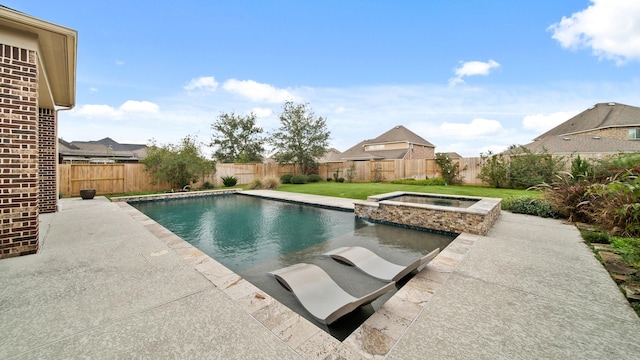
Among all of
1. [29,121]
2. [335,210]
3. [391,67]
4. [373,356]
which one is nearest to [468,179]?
[391,67]

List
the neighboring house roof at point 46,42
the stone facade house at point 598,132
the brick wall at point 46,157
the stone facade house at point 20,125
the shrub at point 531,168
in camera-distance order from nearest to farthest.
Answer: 1. the neighboring house roof at point 46,42
2. the stone facade house at point 20,125
3. the brick wall at point 46,157
4. the shrub at point 531,168
5. the stone facade house at point 598,132

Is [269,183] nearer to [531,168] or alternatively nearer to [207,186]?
[207,186]

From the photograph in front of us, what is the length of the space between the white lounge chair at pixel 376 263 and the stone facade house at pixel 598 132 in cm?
1609

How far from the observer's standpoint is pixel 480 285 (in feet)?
9.15

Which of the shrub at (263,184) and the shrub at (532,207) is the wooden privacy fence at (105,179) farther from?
the shrub at (532,207)

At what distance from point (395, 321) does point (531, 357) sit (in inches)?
35.3

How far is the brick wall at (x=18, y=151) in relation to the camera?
332 centimetres

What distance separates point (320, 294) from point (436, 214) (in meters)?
4.07

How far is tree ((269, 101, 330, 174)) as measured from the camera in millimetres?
21016

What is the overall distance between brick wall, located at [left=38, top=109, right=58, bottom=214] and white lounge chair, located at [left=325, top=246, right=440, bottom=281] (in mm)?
8131

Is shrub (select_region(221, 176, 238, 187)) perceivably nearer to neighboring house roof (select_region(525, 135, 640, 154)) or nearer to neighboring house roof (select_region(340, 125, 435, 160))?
neighboring house roof (select_region(340, 125, 435, 160))

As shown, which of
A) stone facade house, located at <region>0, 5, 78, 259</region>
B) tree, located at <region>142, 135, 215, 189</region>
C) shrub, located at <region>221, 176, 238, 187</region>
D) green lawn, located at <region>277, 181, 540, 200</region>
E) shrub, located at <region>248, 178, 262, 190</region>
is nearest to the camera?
stone facade house, located at <region>0, 5, 78, 259</region>

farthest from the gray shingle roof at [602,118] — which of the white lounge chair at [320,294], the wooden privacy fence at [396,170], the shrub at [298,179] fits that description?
the white lounge chair at [320,294]

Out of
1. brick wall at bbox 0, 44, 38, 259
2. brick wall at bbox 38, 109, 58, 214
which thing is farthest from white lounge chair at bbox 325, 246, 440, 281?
brick wall at bbox 38, 109, 58, 214
